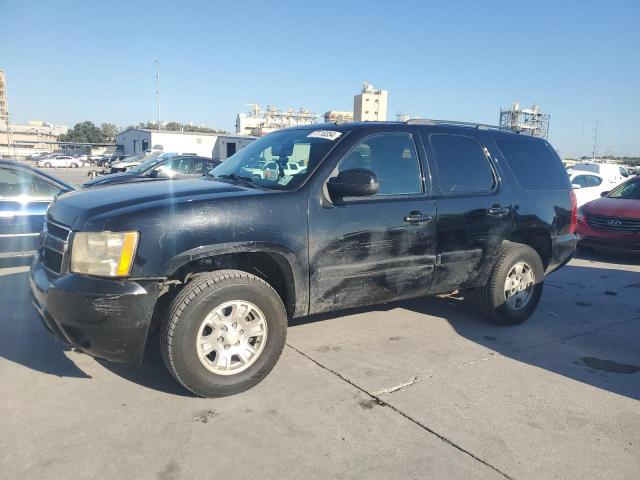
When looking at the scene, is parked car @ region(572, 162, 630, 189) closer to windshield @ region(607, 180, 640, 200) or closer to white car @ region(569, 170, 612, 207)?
white car @ region(569, 170, 612, 207)

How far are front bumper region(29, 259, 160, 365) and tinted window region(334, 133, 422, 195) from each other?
5.91 ft

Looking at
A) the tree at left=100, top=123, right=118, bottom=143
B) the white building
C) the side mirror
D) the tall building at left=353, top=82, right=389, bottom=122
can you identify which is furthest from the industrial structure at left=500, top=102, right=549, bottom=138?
the tree at left=100, top=123, right=118, bottom=143

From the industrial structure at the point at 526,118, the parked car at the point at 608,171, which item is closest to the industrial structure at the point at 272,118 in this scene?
the industrial structure at the point at 526,118

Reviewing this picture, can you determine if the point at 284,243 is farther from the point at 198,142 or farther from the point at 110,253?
the point at 198,142

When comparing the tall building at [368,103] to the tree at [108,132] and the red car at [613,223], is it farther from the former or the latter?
the tree at [108,132]

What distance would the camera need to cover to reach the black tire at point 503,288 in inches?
186

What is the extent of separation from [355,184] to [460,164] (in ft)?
4.82

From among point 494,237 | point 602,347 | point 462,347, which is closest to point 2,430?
point 462,347

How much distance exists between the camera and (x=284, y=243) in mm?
3412

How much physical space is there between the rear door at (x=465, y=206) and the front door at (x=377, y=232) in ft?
0.55

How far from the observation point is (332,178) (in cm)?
369

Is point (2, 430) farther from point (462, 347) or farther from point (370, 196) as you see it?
point (462, 347)

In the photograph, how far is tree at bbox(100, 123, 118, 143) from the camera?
109000mm

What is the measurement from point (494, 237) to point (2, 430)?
412 cm
